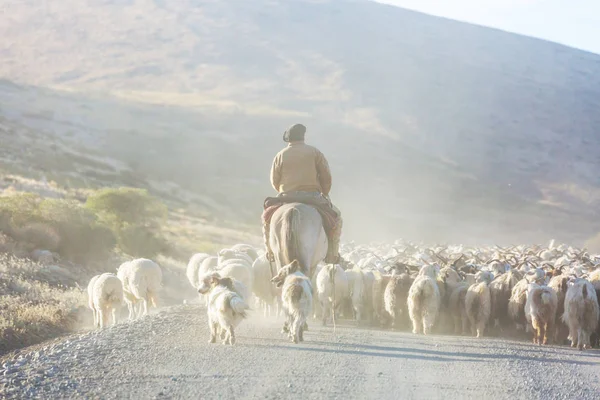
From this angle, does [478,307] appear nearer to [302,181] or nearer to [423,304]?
[423,304]

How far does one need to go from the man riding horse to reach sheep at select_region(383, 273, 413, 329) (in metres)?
3.11

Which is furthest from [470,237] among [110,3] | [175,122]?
[110,3]

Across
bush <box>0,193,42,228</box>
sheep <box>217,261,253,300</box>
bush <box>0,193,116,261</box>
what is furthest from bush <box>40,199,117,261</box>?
sheep <box>217,261,253,300</box>

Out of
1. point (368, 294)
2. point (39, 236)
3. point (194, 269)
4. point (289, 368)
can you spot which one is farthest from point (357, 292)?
point (39, 236)

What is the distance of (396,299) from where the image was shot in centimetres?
1490

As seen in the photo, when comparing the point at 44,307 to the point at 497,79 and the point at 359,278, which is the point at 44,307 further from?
the point at 497,79

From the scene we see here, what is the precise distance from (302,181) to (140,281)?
20.1ft

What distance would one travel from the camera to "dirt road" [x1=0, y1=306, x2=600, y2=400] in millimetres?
8023

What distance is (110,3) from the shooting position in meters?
128

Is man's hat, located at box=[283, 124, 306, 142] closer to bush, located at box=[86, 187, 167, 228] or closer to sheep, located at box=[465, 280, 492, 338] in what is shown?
sheep, located at box=[465, 280, 492, 338]

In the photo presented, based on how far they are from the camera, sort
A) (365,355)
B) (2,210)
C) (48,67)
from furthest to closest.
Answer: (48,67), (2,210), (365,355)

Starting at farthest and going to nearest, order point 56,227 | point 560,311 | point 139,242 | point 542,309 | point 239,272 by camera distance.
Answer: point 139,242 → point 56,227 → point 239,272 → point 560,311 → point 542,309

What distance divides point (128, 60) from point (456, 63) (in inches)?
1836

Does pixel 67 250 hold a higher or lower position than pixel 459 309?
higher
